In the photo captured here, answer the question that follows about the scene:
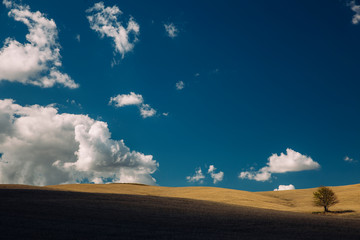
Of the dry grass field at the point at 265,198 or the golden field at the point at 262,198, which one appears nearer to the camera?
the golden field at the point at 262,198

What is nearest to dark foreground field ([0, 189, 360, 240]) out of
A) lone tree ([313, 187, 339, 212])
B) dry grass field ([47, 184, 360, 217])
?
dry grass field ([47, 184, 360, 217])

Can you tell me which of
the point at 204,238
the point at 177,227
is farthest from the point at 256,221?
the point at 204,238

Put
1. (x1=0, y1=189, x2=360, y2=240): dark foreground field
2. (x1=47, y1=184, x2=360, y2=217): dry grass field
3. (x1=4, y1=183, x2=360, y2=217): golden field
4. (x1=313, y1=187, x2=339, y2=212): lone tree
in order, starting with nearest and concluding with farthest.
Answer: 1. (x1=0, y1=189, x2=360, y2=240): dark foreground field
2. (x1=313, y1=187, x2=339, y2=212): lone tree
3. (x1=4, y1=183, x2=360, y2=217): golden field
4. (x1=47, y1=184, x2=360, y2=217): dry grass field

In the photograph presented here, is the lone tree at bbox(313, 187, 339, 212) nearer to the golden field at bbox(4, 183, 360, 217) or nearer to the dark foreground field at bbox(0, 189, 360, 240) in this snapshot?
the golden field at bbox(4, 183, 360, 217)

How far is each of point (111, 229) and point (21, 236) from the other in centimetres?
421

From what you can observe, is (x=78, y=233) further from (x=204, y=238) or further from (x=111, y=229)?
(x=204, y=238)

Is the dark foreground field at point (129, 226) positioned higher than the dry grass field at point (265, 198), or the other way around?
the dry grass field at point (265, 198)

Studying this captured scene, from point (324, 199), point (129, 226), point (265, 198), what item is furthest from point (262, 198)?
point (129, 226)

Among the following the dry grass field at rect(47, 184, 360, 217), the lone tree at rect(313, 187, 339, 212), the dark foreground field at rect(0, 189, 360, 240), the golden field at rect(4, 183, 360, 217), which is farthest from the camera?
the dry grass field at rect(47, 184, 360, 217)

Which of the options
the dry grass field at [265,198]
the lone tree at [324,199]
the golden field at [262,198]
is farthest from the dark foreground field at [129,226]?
the lone tree at [324,199]

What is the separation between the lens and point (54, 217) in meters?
17.6

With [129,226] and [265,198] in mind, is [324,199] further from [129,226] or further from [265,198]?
[129,226]

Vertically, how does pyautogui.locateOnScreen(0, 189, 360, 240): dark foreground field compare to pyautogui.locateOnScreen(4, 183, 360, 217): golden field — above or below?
below

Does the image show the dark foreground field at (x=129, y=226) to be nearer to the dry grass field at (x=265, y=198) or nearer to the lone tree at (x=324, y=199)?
the dry grass field at (x=265, y=198)
